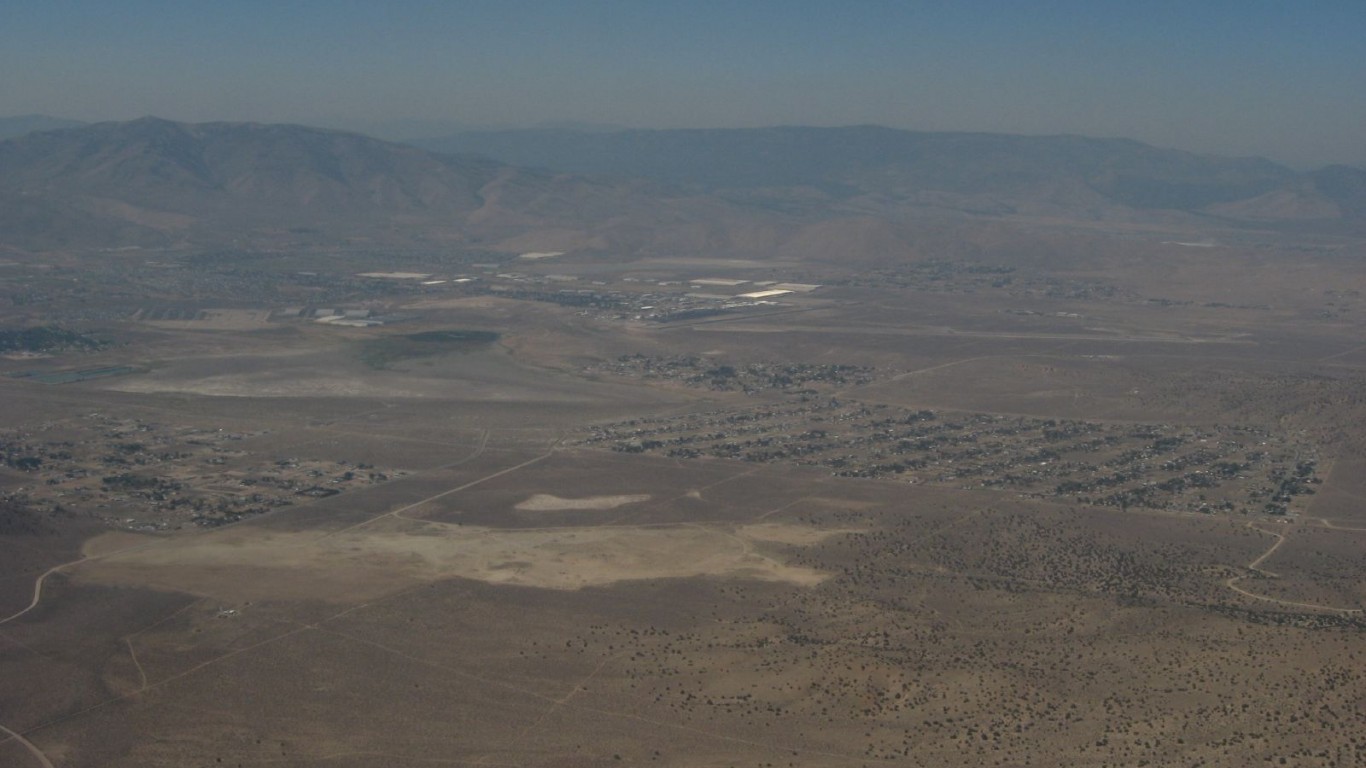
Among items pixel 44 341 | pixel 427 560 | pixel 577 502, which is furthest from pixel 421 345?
pixel 427 560

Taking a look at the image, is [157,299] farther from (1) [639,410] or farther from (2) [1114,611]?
(2) [1114,611]

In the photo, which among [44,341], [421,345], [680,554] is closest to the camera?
[680,554]

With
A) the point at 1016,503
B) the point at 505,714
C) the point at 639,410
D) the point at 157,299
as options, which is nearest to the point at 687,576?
the point at 505,714

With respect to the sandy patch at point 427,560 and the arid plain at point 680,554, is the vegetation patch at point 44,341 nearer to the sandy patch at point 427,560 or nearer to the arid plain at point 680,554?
the arid plain at point 680,554

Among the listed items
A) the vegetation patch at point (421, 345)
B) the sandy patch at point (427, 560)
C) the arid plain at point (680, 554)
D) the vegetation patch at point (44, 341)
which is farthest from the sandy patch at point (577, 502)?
the vegetation patch at point (44, 341)

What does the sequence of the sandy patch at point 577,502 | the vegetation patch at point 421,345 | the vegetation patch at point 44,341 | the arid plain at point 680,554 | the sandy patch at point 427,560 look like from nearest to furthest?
the arid plain at point 680,554
the sandy patch at point 427,560
the sandy patch at point 577,502
the vegetation patch at point 421,345
the vegetation patch at point 44,341

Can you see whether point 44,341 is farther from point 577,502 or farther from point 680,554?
point 680,554
